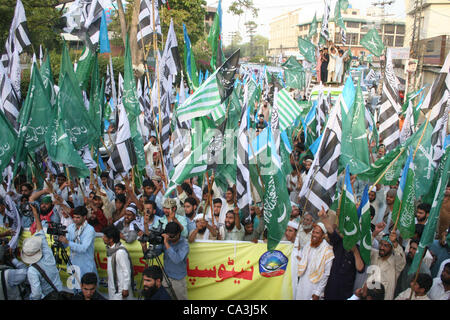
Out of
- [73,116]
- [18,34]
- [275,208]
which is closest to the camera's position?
[275,208]

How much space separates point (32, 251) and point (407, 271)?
375 centimetres

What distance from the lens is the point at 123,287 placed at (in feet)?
13.8

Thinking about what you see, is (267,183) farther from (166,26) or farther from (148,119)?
(166,26)

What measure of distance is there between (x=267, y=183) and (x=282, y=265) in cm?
96

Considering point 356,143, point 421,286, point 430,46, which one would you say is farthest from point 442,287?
point 430,46

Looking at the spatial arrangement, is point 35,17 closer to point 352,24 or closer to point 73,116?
point 73,116

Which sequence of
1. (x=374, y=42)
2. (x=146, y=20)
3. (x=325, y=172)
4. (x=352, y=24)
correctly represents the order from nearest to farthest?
(x=325, y=172) → (x=146, y=20) → (x=374, y=42) → (x=352, y=24)

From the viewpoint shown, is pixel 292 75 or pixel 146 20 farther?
pixel 292 75

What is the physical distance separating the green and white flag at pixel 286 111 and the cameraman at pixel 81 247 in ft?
12.5

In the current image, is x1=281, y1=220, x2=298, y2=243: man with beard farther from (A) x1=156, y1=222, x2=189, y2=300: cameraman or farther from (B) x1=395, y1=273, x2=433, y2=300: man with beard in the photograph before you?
(B) x1=395, y1=273, x2=433, y2=300: man with beard

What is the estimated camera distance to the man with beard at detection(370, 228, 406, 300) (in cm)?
438

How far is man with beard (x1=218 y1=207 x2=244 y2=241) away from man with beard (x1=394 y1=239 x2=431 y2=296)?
1798 mm

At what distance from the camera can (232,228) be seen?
206 inches

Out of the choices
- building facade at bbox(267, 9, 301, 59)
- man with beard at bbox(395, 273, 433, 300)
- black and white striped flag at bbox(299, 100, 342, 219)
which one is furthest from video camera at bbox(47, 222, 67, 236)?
building facade at bbox(267, 9, 301, 59)
